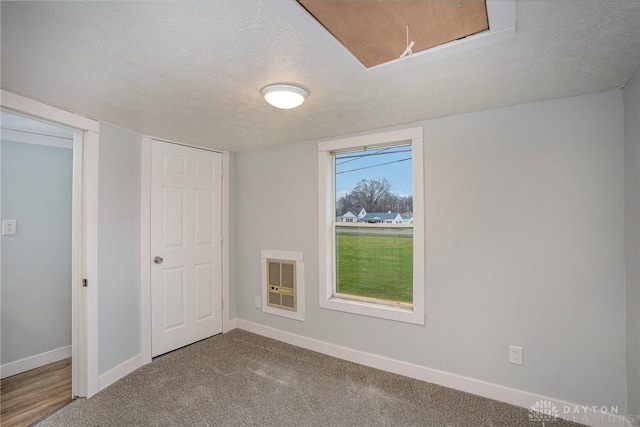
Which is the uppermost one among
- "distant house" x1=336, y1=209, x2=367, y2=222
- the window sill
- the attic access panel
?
the attic access panel

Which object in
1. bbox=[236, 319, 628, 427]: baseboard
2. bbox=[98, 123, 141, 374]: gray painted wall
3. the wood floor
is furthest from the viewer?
bbox=[98, 123, 141, 374]: gray painted wall

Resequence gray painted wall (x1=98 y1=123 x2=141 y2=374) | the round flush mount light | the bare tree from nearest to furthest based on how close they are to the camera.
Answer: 1. the round flush mount light
2. gray painted wall (x1=98 y1=123 x2=141 y2=374)
3. the bare tree

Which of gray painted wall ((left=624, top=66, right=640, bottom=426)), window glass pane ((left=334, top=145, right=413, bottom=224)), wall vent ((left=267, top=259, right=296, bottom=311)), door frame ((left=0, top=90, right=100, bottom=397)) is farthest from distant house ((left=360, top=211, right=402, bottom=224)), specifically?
door frame ((left=0, top=90, right=100, bottom=397))

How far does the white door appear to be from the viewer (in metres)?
3.02

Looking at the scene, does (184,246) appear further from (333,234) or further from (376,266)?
(376,266)

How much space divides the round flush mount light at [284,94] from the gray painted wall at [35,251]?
2635mm

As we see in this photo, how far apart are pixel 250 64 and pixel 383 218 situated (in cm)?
184

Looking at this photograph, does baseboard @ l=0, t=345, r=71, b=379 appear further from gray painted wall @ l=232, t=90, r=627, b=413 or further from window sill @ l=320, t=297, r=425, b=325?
gray painted wall @ l=232, t=90, r=627, b=413

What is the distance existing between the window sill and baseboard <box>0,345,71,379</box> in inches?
107

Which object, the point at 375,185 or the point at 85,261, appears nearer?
the point at 85,261

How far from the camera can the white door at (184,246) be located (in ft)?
9.90

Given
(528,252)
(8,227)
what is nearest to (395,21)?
(528,252)

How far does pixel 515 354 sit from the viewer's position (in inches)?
85.9

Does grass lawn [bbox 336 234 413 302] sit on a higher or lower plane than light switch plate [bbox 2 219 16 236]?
lower
